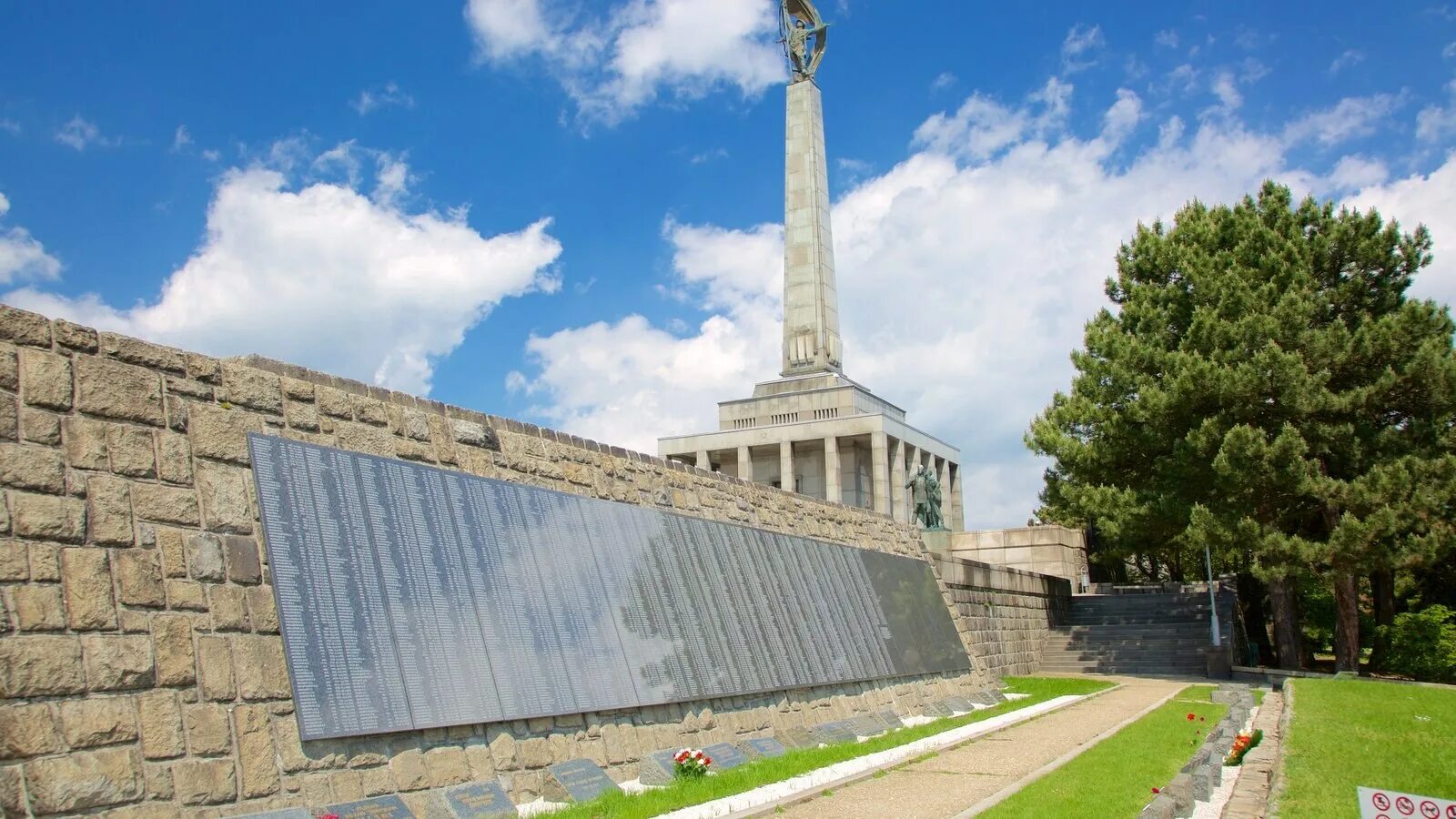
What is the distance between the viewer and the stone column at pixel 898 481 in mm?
42469

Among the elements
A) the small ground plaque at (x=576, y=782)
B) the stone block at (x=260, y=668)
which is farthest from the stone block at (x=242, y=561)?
the small ground plaque at (x=576, y=782)

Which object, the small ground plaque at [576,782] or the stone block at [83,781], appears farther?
the small ground plaque at [576,782]

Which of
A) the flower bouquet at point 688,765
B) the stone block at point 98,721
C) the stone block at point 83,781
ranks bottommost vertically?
the flower bouquet at point 688,765

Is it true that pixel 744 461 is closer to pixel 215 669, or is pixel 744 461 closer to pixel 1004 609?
pixel 1004 609

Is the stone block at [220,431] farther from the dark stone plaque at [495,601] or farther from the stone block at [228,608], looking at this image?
the stone block at [228,608]

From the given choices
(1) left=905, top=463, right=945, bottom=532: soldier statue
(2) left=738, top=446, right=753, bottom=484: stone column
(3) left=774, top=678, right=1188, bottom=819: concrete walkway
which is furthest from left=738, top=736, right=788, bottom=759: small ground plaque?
(2) left=738, top=446, right=753, bottom=484: stone column

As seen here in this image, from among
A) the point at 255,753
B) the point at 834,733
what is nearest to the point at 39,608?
the point at 255,753

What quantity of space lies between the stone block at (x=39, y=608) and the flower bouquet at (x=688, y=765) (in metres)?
4.71

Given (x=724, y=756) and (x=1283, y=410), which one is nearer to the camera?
(x=724, y=756)

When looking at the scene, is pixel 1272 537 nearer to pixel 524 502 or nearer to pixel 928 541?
pixel 928 541

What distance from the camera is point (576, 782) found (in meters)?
Answer: 8.48

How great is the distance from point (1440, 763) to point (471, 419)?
8.50 meters

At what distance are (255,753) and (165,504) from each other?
1.53m

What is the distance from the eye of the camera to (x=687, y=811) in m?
7.98
